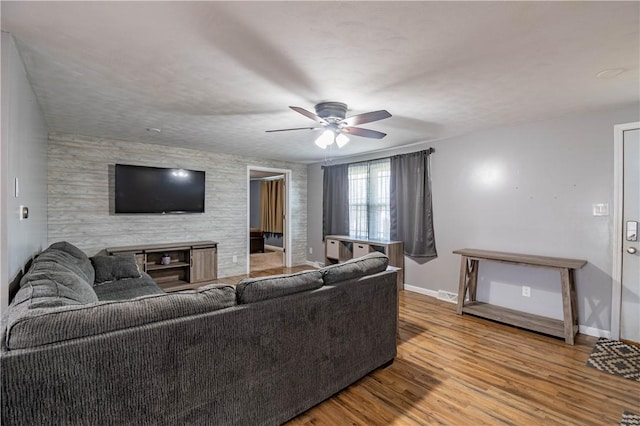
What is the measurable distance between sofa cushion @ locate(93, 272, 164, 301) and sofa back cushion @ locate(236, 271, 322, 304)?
72.9 inches

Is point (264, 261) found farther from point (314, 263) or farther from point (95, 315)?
point (95, 315)

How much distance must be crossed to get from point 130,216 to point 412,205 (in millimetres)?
4328

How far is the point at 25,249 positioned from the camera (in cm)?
232

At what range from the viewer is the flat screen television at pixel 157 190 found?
4.46m

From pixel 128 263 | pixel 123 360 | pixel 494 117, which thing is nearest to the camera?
pixel 123 360

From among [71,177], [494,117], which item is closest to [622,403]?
[494,117]

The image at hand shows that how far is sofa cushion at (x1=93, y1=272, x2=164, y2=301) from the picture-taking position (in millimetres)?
2965

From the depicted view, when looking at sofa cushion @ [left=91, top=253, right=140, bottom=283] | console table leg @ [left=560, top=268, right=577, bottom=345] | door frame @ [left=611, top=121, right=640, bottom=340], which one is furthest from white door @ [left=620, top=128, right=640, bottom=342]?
sofa cushion @ [left=91, top=253, right=140, bottom=283]

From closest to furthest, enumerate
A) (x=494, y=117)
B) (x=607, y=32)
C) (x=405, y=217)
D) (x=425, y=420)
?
(x=607, y=32), (x=425, y=420), (x=494, y=117), (x=405, y=217)

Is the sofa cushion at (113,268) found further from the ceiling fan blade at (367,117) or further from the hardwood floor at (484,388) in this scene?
the ceiling fan blade at (367,117)

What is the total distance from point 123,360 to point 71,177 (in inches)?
156

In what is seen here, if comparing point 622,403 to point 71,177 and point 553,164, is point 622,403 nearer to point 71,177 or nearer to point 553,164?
point 553,164

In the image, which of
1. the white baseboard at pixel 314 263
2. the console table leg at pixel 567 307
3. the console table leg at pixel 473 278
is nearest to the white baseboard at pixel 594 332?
the console table leg at pixel 567 307

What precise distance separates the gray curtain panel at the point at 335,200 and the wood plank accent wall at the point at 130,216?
1.05 meters
